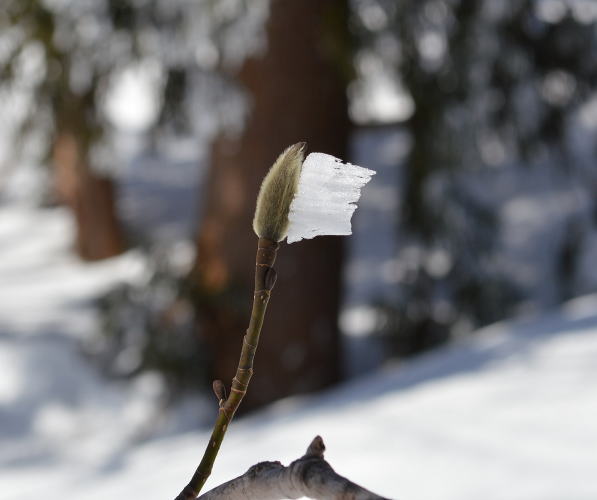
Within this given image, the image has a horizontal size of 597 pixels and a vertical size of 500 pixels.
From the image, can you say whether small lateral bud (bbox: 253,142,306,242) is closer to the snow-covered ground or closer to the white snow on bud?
the white snow on bud

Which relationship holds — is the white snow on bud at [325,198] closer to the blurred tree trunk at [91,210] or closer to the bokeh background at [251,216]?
the bokeh background at [251,216]

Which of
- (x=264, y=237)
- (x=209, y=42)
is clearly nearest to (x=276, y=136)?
(x=209, y=42)

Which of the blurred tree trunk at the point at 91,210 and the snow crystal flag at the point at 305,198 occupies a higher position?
the blurred tree trunk at the point at 91,210

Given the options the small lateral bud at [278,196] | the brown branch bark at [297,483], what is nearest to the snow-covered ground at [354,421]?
the brown branch bark at [297,483]

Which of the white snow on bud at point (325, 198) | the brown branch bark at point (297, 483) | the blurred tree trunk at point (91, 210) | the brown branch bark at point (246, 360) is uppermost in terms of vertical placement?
the blurred tree trunk at point (91, 210)

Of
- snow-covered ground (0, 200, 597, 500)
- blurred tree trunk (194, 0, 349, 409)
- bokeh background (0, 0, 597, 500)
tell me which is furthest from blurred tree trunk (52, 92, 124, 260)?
blurred tree trunk (194, 0, 349, 409)

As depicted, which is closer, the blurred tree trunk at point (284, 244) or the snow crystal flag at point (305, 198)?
the snow crystal flag at point (305, 198)

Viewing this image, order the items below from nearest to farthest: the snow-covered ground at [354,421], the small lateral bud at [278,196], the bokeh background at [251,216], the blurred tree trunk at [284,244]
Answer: the small lateral bud at [278,196], the snow-covered ground at [354,421], the bokeh background at [251,216], the blurred tree trunk at [284,244]
